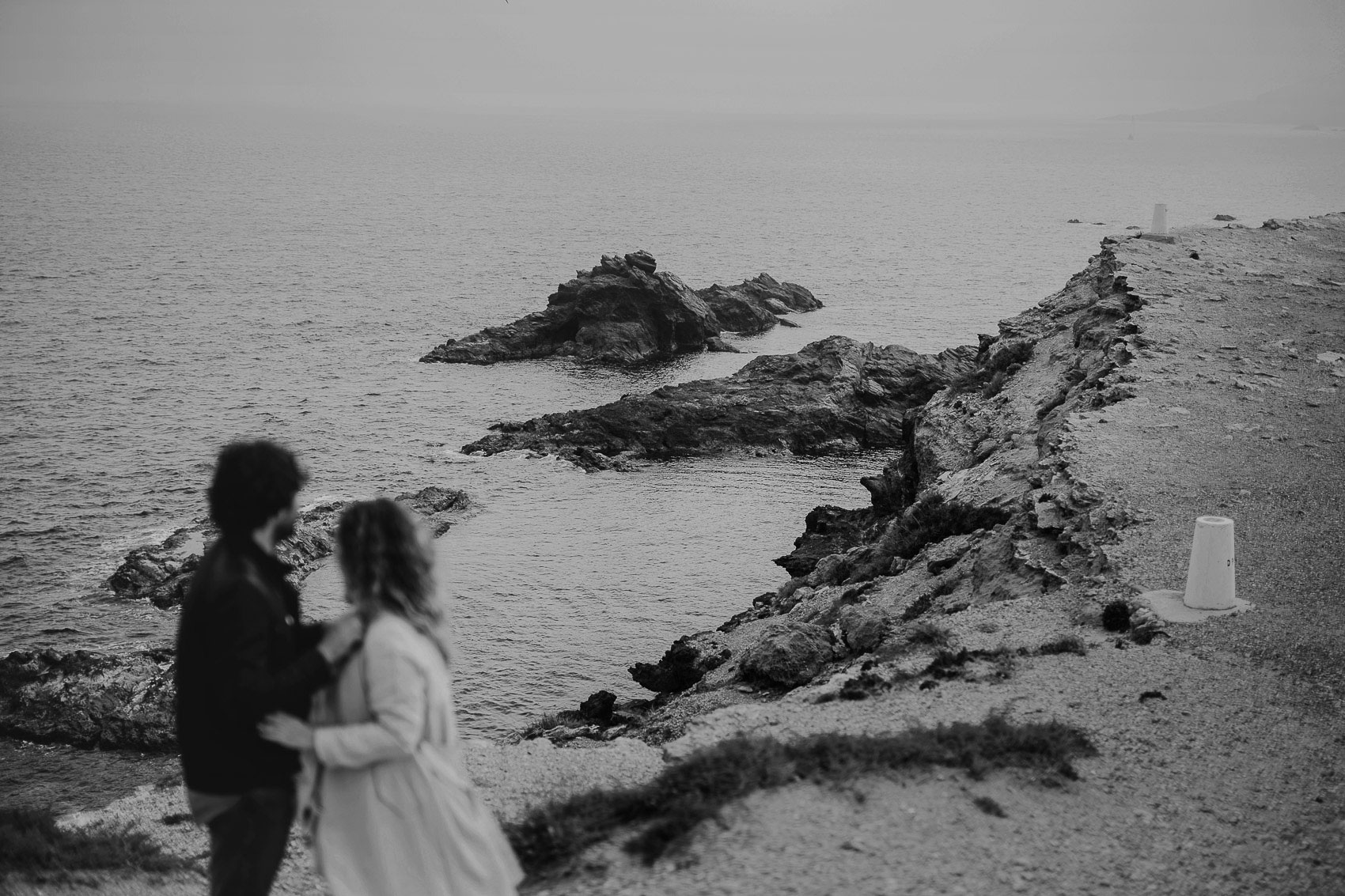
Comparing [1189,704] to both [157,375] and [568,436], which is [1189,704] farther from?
[157,375]

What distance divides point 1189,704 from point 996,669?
86.9 inches

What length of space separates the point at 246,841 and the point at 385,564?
1924 mm

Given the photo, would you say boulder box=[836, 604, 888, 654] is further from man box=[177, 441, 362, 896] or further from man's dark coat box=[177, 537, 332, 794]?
man's dark coat box=[177, 537, 332, 794]

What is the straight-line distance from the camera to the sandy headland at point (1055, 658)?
951cm

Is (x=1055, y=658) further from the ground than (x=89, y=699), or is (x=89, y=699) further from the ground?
(x=1055, y=658)

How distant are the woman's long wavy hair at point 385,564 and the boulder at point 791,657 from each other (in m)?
12.1

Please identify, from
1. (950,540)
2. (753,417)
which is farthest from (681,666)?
(753,417)

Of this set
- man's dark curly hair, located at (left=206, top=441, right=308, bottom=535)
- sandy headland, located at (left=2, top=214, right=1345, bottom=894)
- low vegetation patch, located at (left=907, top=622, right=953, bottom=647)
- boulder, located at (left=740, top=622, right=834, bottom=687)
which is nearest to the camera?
man's dark curly hair, located at (left=206, top=441, right=308, bottom=535)

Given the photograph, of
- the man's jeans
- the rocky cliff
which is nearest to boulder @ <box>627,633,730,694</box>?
the rocky cliff

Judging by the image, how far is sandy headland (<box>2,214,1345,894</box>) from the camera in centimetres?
951

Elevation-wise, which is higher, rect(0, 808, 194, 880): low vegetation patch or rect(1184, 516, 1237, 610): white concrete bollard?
rect(1184, 516, 1237, 610): white concrete bollard

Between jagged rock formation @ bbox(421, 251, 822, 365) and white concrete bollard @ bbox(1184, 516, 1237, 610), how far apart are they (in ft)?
166

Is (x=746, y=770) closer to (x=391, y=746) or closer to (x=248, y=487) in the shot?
(x=391, y=746)

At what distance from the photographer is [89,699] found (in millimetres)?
26391
